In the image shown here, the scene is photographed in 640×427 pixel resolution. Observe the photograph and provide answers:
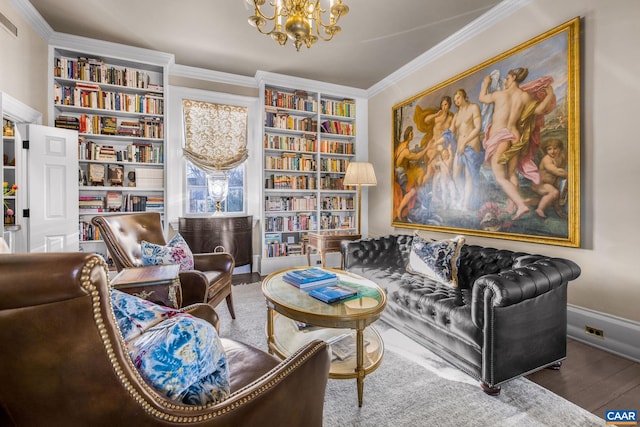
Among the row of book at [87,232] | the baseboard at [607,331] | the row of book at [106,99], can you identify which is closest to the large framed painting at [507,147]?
the baseboard at [607,331]

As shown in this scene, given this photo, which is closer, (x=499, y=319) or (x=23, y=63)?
(x=499, y=319)

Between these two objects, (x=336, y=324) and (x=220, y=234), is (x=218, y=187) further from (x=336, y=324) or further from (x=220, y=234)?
(x=336, y=324)

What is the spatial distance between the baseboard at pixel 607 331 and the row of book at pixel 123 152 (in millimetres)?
4596

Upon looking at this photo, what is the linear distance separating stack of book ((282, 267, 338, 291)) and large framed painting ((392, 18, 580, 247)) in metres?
1.79

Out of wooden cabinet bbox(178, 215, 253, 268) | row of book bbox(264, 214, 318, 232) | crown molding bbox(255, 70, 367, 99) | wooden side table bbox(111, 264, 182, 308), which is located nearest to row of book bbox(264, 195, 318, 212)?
row of book bbox(264, 214, 318, 232)

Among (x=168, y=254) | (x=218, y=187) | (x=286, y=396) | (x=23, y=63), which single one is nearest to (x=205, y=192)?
A: (x=218, y=187)

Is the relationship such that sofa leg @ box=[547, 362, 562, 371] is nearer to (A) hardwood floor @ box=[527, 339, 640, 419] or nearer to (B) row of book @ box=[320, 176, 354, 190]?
(A) hardwood floor @ box=[527, 339, 640, 419]

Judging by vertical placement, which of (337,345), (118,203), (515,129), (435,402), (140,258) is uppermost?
(515,129)

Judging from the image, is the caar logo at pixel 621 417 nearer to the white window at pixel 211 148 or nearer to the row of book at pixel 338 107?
the white window at pixel 211 148

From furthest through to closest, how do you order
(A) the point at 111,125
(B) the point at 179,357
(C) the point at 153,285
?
1. (A) the point at 111,125
2. (C) the point at 153,285
3. (B) the point at 179,357

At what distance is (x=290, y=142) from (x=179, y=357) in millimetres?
4110

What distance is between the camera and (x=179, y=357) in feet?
2.43

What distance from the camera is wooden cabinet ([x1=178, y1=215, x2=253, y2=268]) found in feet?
13.0

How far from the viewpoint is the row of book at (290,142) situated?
4.48 m
